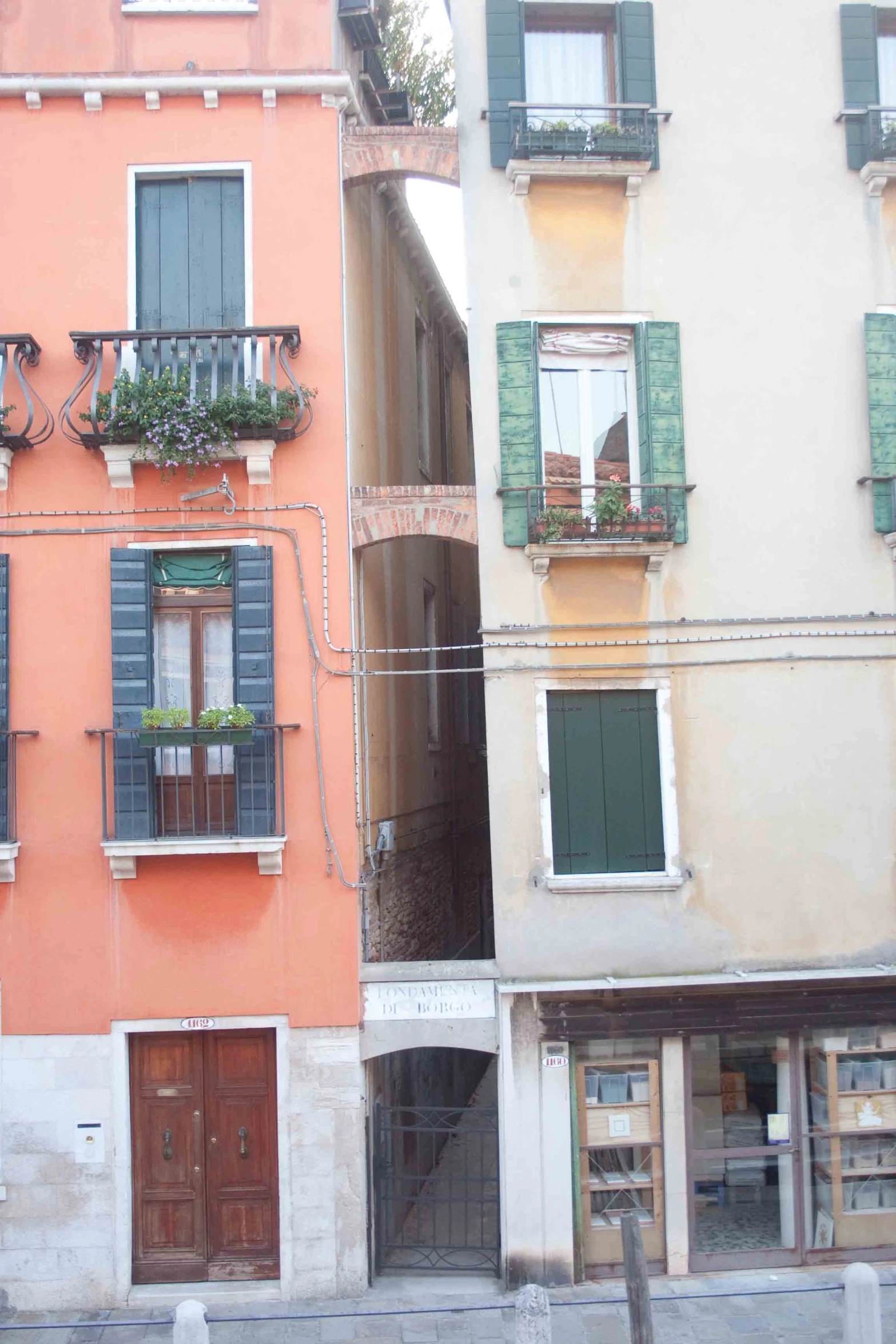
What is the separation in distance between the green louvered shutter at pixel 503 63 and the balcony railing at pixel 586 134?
134 mm

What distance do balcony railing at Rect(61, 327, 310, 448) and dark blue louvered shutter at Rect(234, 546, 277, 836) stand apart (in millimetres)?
1183

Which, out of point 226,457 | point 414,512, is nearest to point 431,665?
point 414,512

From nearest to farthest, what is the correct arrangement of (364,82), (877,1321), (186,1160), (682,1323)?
(877,1321), (682,1323), (186,1160), (364,82)

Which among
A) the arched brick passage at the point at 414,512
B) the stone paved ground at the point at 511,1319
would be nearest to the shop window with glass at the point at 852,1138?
the stone paved ground at the point at 511,1319

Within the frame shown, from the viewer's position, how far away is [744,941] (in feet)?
35.2

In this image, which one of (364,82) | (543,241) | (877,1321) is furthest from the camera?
(364,82)

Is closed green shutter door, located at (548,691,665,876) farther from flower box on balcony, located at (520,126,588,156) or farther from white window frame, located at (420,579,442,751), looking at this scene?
flower box on balcony, located at (520,126,588,156)

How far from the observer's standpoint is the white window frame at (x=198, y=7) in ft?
36.3

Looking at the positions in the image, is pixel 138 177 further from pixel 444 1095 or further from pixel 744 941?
pixel 444 1095

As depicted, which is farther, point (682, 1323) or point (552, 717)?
point (552, 717)

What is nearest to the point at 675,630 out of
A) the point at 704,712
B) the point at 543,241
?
the point at 704,712

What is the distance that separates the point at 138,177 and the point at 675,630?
6569 millimetres

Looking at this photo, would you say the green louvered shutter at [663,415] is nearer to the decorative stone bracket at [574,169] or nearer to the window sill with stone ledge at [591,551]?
the window sill with stone ledge at [591,551]

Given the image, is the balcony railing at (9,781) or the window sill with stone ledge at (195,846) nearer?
the window sill with stone ledge at (195,846)
